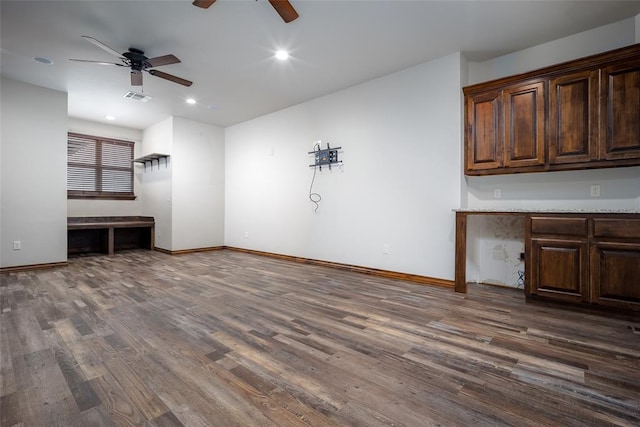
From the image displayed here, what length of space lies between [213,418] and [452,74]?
398 cm

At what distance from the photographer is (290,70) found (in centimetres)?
394

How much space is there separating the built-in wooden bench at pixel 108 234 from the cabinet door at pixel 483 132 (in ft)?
20.9

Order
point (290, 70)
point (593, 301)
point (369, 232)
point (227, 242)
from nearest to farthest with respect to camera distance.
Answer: point (593, 301) → point (290, 70) → point (369, 232) → point (227, 242)

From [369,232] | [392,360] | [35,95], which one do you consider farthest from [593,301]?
[35,95]

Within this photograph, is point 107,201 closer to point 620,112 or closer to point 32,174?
point 32,174

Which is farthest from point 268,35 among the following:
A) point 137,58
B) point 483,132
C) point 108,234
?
point 108,234

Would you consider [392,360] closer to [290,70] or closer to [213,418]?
[213,418]

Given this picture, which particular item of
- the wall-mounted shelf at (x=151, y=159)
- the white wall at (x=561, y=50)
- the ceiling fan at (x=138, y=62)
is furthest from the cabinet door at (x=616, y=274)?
the wall-mounted shelf at (x=151, y=159)

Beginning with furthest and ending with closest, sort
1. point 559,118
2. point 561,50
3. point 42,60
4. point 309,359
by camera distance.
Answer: point 42,60
point 561,50
point 559,118
point 309,359

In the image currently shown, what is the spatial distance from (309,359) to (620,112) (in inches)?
133

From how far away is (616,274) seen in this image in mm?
2486

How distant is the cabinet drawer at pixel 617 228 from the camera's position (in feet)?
7.93

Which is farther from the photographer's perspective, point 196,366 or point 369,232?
point 369,232

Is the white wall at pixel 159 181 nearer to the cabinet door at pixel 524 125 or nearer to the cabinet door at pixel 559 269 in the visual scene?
the cabinet door at pixel 524 125
